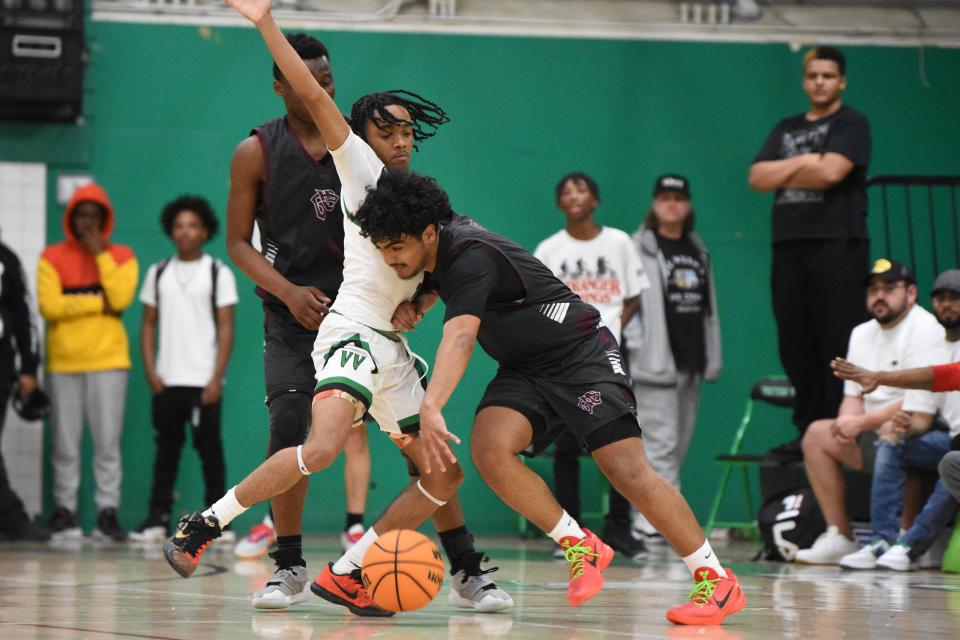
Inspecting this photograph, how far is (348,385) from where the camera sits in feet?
15.2

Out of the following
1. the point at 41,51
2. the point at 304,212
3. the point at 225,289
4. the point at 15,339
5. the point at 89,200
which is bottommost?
the point at 15,339

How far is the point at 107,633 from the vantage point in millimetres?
4082

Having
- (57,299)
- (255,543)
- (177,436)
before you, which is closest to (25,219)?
(57,299)

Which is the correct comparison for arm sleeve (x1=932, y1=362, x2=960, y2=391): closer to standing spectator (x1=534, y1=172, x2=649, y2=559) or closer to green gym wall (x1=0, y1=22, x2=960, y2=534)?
standing spectator (x1=534, y1=172, x2=649, y2=559)

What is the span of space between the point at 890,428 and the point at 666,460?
1.69 meters

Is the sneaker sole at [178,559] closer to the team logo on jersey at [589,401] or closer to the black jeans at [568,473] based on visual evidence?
the team logo on jersey at [589,401]

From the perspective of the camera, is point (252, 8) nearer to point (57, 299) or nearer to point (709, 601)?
point (709, 601)

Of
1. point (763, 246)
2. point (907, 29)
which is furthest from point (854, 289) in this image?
point (907, 29)

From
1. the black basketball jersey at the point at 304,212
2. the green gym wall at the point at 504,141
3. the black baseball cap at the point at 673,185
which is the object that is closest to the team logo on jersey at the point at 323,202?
the black basketball jersey at the point at 304,212

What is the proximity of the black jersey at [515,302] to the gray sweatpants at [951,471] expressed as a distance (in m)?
2.73

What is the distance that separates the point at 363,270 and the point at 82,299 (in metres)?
5.19

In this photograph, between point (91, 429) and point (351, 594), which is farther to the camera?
point (91, 429)

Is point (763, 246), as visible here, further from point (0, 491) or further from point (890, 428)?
point (0, 491)

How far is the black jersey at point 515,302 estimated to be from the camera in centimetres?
459
